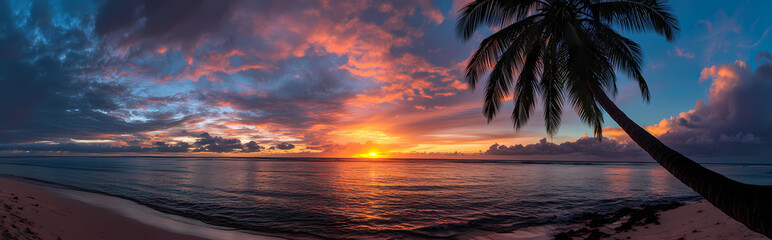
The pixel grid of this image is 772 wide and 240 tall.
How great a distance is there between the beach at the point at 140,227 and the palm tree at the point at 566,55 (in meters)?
3.86

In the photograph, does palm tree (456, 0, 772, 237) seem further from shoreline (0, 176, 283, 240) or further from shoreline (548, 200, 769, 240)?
shoreline (0, 176, 283, 240)

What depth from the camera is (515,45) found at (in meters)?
9.64

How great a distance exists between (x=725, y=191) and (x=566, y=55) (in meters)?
6.18

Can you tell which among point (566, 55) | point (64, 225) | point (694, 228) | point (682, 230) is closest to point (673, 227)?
point (682, 230)

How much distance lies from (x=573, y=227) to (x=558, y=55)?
6914 mm

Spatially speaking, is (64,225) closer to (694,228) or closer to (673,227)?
(694,228)

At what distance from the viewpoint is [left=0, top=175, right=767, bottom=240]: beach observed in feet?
21.3

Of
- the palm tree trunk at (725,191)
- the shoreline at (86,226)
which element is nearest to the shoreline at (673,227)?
the palm tree trunk at (725,191)

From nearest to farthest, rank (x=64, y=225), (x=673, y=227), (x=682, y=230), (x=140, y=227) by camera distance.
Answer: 1. (x=64, y=225)
2. (x=682, y=230)
3. (x=673, y=227)
4. (x=140, y=227)

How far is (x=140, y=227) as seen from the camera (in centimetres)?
930

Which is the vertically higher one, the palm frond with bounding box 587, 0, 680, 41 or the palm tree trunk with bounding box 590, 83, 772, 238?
the palm frond with bounding box 587, 0, 680, 41

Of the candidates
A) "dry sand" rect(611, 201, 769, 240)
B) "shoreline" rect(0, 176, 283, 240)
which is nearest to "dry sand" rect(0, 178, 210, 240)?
"shoreline" rect(0, 176, 283, 240)

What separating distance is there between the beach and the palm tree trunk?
11.4 feet

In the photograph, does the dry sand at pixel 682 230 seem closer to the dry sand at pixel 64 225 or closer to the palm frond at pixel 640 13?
the palm frond at pixel 640 13
